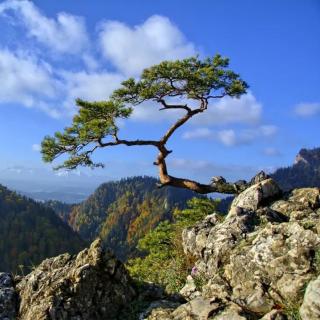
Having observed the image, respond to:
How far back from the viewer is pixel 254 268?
1208cm

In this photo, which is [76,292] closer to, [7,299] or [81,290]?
[81,290]

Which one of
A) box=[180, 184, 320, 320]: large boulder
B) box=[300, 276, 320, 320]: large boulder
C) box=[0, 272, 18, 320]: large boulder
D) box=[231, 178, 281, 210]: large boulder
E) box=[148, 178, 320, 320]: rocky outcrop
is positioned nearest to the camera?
box=[300, 276, 320, 320]: large boulder

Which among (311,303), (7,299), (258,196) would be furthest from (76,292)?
(258,196)

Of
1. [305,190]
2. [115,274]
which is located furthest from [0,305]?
[305,190]

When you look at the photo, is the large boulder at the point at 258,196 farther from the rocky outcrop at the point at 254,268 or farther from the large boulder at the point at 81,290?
the large boulder at the point at 81,290

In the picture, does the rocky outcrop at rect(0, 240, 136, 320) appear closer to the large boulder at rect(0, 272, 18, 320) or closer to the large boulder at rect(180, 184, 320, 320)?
the large boulder at rect(0, 272, 18, 320)

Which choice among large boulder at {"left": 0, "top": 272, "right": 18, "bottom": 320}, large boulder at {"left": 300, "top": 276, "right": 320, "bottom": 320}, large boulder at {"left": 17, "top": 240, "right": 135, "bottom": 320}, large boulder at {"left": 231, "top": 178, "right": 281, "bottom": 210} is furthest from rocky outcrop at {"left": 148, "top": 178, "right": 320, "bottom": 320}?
large boulder at {"left": 0, "top": 272, "right": 18, "bottom": 320}

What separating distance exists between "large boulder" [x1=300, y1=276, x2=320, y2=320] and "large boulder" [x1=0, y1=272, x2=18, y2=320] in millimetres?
7826

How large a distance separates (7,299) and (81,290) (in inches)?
93.7

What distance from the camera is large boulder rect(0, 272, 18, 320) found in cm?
1272

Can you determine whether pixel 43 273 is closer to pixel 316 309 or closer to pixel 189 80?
pixel 316 309

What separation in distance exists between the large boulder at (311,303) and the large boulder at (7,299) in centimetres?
783

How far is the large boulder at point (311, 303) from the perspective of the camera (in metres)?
9.42

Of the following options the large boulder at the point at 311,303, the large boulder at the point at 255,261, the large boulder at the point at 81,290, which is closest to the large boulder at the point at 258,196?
the large boulder at the point at 255,261
